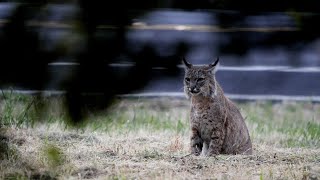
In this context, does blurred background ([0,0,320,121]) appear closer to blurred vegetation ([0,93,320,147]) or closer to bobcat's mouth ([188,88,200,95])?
blurred vegetation ([0,93,320,147])

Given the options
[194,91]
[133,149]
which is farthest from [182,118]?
[133,149]

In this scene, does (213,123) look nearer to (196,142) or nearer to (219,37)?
(196,142)

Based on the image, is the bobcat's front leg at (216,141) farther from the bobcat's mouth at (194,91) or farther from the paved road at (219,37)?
the paved road at (219,37)

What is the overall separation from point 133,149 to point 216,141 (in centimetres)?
70

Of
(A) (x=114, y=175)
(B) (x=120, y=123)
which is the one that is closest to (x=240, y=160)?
(A) (x=114, y=175)

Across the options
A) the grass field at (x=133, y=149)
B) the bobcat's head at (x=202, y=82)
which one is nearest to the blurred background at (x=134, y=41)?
the grass field at (x=133, y=149)

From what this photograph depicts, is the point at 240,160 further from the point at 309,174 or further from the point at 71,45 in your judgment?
the point at 71,45

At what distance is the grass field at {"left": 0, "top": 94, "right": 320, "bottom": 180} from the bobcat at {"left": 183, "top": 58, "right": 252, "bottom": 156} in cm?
16

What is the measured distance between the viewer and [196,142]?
6406 millimetres

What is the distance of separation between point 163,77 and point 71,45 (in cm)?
36

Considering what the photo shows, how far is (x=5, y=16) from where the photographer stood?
259 cm

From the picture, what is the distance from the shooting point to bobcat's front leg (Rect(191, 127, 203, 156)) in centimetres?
633

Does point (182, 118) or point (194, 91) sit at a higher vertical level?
point (194, 91)

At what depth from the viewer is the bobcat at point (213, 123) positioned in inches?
250
